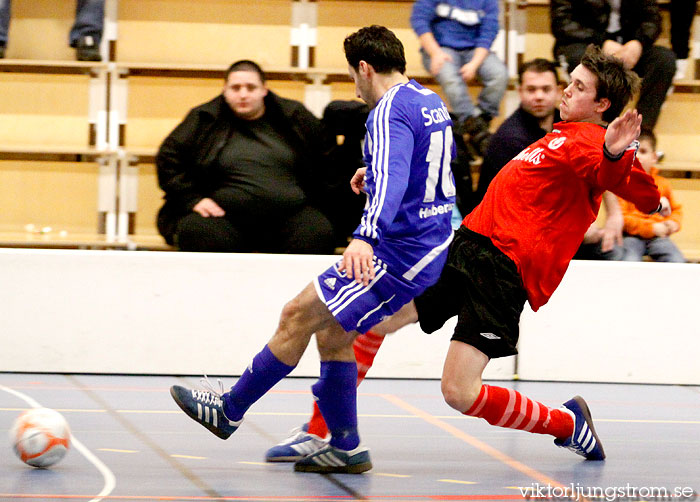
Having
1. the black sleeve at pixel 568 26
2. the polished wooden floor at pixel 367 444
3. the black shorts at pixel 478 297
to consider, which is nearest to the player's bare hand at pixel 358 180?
the black shorts at pixel 478 297

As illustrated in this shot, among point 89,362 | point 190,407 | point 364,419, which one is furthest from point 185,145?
point 190,407

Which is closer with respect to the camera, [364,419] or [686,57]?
[364,419]

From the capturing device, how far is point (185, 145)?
6.21 m

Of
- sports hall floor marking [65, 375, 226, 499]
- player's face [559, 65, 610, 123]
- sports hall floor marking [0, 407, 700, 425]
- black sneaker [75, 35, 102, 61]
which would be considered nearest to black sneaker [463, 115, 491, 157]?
sports hall floor marking [0, 407, 700, 425]

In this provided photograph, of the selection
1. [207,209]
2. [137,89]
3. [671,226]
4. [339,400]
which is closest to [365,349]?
[339,400]

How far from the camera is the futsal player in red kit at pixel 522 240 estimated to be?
358 cm

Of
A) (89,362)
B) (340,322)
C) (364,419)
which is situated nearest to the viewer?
(340,322)

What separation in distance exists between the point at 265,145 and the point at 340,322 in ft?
10.1

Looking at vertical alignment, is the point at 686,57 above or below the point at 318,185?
above

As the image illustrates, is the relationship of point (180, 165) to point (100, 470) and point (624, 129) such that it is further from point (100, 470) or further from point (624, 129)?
point (624, 129)

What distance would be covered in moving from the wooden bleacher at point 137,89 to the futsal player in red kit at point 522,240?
3143mm

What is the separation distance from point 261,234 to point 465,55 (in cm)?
200

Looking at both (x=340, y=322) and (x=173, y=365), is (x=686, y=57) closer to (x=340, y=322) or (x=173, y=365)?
(x=173, y=365)

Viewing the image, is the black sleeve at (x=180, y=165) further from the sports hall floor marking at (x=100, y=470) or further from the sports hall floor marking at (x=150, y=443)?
the sports hall floor marking at (x=100, y=470)
